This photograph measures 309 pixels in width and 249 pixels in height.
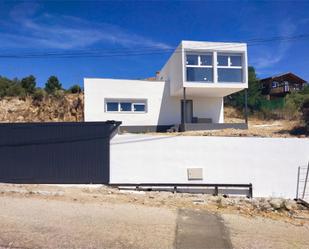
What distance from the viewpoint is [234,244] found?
7062mm

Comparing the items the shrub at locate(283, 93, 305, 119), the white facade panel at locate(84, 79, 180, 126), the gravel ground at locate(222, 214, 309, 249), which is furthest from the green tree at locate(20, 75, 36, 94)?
the gravel ground at locate(222, 214, 309, 249)

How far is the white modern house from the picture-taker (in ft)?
74.3

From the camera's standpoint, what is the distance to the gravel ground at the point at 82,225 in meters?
6.62

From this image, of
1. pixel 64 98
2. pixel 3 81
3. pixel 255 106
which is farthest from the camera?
pixel 255 106

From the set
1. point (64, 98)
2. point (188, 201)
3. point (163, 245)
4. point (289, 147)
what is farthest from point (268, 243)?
point (64, 98)

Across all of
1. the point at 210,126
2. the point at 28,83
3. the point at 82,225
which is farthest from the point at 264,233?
the point at 28,83

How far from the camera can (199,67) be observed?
2288cm

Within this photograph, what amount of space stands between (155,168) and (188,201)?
311 centimetres

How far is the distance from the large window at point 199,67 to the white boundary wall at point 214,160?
848cm

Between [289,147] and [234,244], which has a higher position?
[289,147]

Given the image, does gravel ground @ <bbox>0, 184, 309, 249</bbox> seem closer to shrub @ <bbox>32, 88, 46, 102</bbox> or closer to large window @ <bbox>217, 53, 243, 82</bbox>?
large window @ <bbox>217, 53, 243, 82</bbox>

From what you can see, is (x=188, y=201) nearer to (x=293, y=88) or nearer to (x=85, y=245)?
(x=85, y=245)

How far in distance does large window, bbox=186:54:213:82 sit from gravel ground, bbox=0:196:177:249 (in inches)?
546

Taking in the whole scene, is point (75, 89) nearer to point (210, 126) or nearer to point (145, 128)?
point (145, 128)
